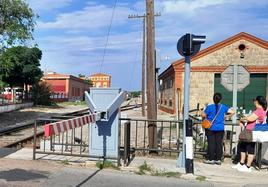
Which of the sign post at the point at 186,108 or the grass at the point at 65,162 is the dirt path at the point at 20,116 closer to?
the grass at the point at 65,162

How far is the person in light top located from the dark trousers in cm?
48

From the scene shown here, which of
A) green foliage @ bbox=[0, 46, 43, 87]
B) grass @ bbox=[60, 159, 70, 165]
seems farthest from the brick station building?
grass @ bbox=[60, 159, 70, 165]

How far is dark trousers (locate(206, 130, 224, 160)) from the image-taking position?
11656 mm

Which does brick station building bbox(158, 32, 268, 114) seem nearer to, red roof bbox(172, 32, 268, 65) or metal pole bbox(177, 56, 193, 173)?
red roof bbox(172, 32, 268, 65)

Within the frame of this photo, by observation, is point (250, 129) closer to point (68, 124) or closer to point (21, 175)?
point (68, 124)

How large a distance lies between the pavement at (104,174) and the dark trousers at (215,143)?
0.90 feet

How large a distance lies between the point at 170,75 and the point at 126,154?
110ft

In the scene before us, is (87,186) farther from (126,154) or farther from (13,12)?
(13,12)

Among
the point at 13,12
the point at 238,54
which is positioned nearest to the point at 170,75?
the point at 238,54

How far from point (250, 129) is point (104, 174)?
3.41 m

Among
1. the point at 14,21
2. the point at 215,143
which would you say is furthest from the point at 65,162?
the point at 14,21

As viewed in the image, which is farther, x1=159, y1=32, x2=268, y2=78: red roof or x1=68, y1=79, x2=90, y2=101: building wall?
x1=68, y1=79, x2=90, y2=101: building wall

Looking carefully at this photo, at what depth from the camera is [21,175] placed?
31.1 ft

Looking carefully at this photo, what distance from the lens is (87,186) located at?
8.80m
